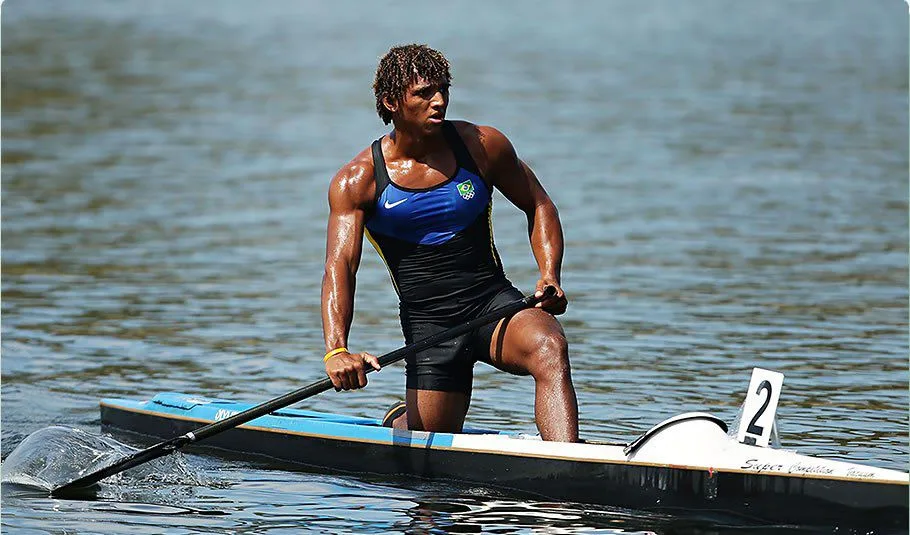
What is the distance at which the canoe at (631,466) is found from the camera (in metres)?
7.90

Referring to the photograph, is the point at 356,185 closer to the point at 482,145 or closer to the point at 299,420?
the point at 482,145

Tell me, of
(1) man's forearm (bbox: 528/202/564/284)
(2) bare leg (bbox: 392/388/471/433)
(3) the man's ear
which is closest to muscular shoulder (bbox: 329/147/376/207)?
(3) the man's ear

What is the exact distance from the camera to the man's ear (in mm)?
9148

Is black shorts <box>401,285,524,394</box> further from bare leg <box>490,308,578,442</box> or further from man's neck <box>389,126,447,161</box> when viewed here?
man's neck <box>389,126,447,161</box>

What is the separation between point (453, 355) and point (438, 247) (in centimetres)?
59

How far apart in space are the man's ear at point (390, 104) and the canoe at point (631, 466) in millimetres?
1759

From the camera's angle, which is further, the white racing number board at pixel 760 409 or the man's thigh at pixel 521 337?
the man's thigh at pixel 521 337

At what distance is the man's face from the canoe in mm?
1674

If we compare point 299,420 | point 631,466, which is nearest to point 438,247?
point 299,420

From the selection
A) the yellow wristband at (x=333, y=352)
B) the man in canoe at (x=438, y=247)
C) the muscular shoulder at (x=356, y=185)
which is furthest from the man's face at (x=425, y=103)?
the yellow wristband at (x=333, y=352)

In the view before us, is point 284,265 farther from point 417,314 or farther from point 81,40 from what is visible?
point 81,40

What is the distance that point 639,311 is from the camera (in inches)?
571

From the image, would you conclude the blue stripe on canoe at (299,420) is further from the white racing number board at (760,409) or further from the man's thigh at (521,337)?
the white racing number board at (760,409)

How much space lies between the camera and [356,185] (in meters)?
9.16
